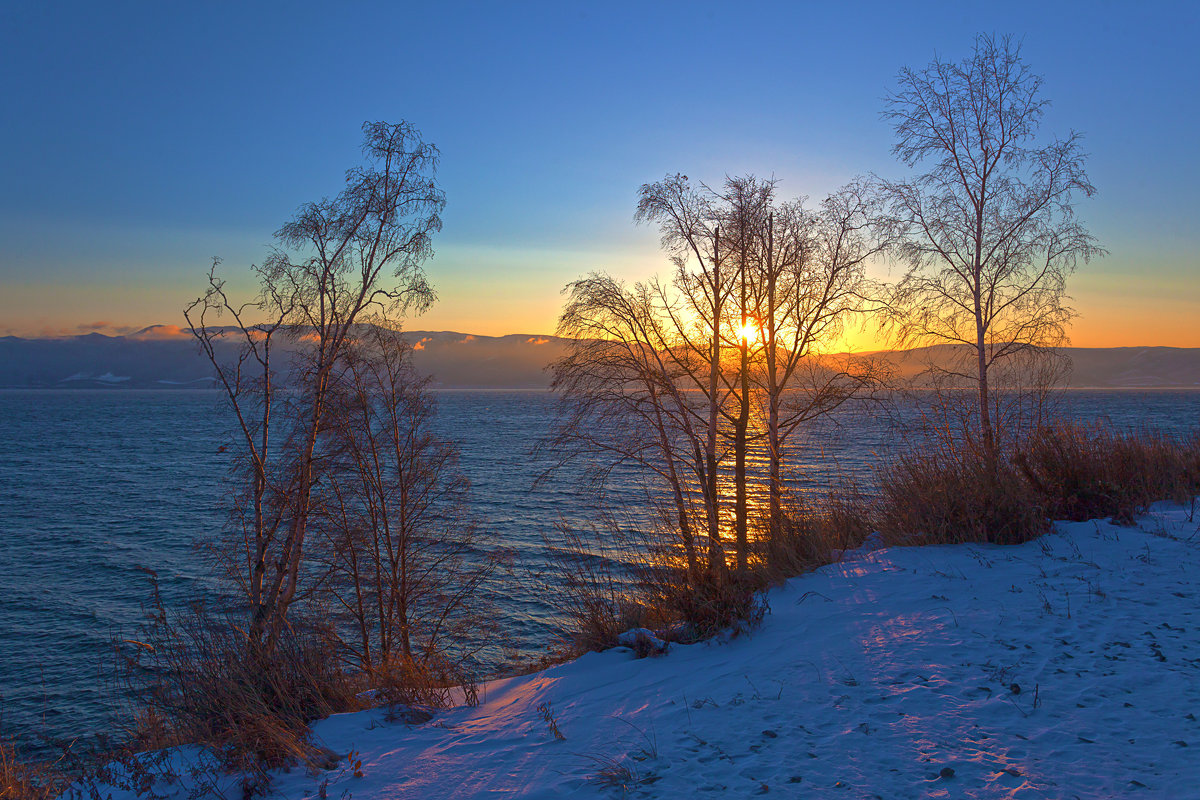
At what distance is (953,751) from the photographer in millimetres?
3930

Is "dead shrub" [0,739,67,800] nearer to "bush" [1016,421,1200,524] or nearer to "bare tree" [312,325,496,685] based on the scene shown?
"bare tree" [312,325,496,685]

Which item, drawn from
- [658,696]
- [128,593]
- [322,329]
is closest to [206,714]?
[658,696]

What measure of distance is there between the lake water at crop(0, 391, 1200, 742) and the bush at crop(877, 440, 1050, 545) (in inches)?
117

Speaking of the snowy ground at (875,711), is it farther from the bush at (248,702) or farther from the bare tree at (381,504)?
the bare tree at (381,504)

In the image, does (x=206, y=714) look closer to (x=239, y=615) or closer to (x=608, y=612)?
(x=608, y=612)

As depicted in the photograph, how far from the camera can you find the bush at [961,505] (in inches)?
347

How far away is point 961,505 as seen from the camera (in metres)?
9.13

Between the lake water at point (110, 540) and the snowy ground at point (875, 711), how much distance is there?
24.9 feet

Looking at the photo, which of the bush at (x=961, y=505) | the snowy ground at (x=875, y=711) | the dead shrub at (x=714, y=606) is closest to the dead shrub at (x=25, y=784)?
the snowy ground at (x=875, y=711)

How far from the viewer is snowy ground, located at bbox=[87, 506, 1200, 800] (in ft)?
12.4

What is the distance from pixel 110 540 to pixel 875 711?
1397 inches

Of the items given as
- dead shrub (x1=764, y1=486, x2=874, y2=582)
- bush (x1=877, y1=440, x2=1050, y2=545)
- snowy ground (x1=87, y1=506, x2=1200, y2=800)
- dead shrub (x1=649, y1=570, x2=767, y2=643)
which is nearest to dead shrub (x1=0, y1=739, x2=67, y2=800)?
snowy ground (x1=87, y1=506, x2=1200, y2=800)

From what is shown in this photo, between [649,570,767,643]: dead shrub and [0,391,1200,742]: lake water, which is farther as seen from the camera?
[0,391,1200,742]: lake water

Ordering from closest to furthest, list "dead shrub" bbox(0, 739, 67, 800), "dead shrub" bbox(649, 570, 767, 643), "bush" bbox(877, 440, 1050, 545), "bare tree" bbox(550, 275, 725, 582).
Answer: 1. "dead shrub" bbox(0, 739, 67, 800)
2. "dead shrub" bbox(649, 570, 767, 643)
3. "bush" bbox(877, 440, 1050, 545)
4. "bare tree" bbox(550, 275, 725, 582)
